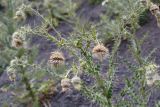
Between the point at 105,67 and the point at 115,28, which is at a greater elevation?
the point at 115,28

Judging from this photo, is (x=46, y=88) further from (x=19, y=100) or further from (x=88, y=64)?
(x=88, y=64)

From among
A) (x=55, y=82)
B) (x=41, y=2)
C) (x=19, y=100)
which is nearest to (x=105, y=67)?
(x=55, y=82)

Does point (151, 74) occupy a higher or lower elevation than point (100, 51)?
lower

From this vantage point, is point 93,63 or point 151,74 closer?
point 151,74

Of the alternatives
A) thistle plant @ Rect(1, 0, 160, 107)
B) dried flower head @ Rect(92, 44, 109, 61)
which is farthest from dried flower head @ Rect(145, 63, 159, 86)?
dried flower head @ Rect(92, 44, 109, 61)

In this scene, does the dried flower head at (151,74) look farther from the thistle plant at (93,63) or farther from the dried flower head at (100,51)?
the dried flower head at (100,51)

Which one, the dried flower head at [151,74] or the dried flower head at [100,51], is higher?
the dried flower head at [100,51]

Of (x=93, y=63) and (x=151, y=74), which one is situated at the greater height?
(x=93, y=63)

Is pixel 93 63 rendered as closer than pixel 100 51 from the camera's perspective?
No

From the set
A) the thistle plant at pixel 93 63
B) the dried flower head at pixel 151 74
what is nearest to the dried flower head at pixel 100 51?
the thistle plant at pixel 93 63

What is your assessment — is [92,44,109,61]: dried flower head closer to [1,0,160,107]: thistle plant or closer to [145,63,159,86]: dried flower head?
[1,0,160,107]: thistle plant

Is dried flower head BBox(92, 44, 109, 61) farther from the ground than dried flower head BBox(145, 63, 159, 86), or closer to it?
farther from the ground
